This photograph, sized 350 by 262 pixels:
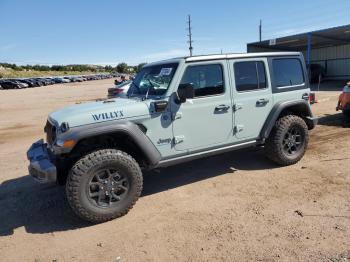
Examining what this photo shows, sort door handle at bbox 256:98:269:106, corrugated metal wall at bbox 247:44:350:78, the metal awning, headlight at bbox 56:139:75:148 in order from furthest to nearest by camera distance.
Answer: corrugated metal wall at bbox 247:44:350:78, the metal awning, door handle at bbox 256:98:269:106, headlight at bbox 56:139:75:148

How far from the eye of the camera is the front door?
4.75 metres

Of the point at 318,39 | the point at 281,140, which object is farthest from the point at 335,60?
the point at 281,140

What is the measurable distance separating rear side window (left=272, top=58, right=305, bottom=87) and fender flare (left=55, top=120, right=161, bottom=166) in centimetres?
252

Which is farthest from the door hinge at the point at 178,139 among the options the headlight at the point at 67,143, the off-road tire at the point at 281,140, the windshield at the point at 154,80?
the off-road tire at the point at 281,140

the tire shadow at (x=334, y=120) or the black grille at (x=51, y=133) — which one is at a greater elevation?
the black grille at (x=51, y=133)

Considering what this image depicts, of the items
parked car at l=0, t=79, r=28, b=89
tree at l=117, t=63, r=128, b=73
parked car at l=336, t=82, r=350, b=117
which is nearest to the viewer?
parked car at l=336, t=82, r=350, b=117

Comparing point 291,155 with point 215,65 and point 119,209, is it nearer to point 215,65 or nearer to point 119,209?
point 215,65

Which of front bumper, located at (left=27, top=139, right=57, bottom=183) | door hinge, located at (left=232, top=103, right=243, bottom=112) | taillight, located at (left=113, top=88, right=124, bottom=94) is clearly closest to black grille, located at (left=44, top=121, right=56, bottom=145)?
front bumper, located at (left=27, top=139, right=57, bottom=183)

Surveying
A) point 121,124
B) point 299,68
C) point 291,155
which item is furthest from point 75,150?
point 299,68

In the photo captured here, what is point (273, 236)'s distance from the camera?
12.0 feet

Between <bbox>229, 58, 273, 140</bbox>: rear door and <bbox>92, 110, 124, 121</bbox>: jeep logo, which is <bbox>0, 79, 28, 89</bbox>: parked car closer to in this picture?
<bbox>229, 58, 273, 140</bbox>: rear door

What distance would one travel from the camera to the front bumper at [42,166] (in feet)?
13.3

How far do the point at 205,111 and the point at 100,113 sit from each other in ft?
4.92

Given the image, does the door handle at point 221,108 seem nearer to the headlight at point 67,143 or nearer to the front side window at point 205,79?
the front side window at point 205,79
